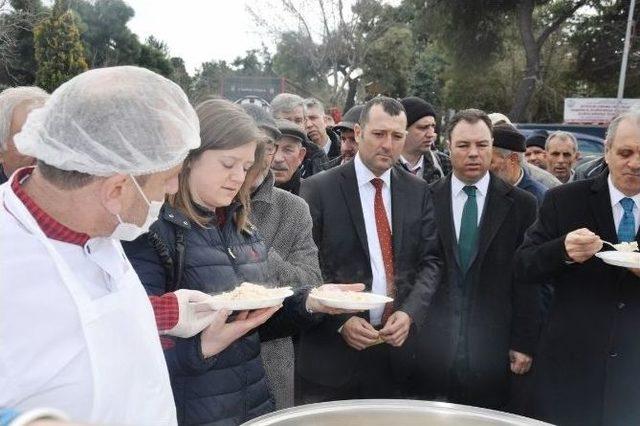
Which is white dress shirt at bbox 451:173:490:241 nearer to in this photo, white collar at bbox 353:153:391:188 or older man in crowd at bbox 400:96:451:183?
white collar at bbox 353:153:391:188

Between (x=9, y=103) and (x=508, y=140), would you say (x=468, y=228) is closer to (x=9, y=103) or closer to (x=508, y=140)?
(x=508, y=140)

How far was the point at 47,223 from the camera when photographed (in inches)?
50.4

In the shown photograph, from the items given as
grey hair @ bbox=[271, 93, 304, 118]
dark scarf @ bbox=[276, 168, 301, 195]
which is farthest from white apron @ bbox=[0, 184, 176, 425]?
grey hair @ bbox=[271, 93, 304, 118]

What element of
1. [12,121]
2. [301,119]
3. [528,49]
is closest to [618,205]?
[12,121]

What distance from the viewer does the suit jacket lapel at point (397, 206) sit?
126 inches

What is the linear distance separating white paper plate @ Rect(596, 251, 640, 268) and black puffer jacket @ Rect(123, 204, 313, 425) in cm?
142

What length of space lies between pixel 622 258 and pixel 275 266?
57.1 inches

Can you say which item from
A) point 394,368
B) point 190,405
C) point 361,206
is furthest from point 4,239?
point 394,368

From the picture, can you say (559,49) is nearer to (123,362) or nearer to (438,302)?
(438,302)

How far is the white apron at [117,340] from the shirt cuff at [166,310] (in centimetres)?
26

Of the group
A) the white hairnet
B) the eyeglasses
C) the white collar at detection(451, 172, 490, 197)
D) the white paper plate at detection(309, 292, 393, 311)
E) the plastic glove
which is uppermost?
the white hairnet

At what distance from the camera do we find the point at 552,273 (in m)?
2.79

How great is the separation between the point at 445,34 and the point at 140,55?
51.6 feet

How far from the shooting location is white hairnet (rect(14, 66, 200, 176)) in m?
1.29
